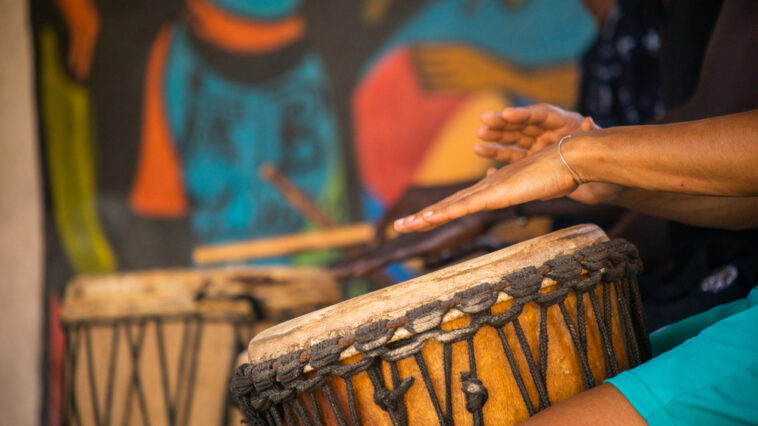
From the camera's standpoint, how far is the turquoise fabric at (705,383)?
730 mm

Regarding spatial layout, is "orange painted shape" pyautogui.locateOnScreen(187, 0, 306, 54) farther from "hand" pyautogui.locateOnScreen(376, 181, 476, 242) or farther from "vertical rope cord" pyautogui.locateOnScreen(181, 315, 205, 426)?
"vertical rope cord" pyautogui.locateOnScreen(181, 315, 205, 426)

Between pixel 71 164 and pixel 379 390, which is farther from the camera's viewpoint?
pixel 71 164

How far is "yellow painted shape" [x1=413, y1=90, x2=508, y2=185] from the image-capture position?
8.18 ft

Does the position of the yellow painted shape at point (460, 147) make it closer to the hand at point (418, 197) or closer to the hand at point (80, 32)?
the hand at point (418, 197)

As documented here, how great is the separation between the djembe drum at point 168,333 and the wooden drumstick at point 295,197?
3.20 feet

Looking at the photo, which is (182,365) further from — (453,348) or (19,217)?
(19,217)

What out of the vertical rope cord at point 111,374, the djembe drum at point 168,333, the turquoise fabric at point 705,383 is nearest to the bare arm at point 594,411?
the turquoise fabric at point 705,383

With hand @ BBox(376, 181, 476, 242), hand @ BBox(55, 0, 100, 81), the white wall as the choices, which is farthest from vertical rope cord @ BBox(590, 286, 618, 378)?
the white wall

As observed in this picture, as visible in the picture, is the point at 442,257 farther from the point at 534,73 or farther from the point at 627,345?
the point at 627,345

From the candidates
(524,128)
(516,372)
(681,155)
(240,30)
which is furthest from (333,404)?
(240,30)

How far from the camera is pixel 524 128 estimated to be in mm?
1254

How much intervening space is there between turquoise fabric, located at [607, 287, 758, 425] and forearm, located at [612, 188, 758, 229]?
0.43 metres

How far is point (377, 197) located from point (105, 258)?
141 cm

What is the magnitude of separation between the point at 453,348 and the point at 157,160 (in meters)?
2.44
